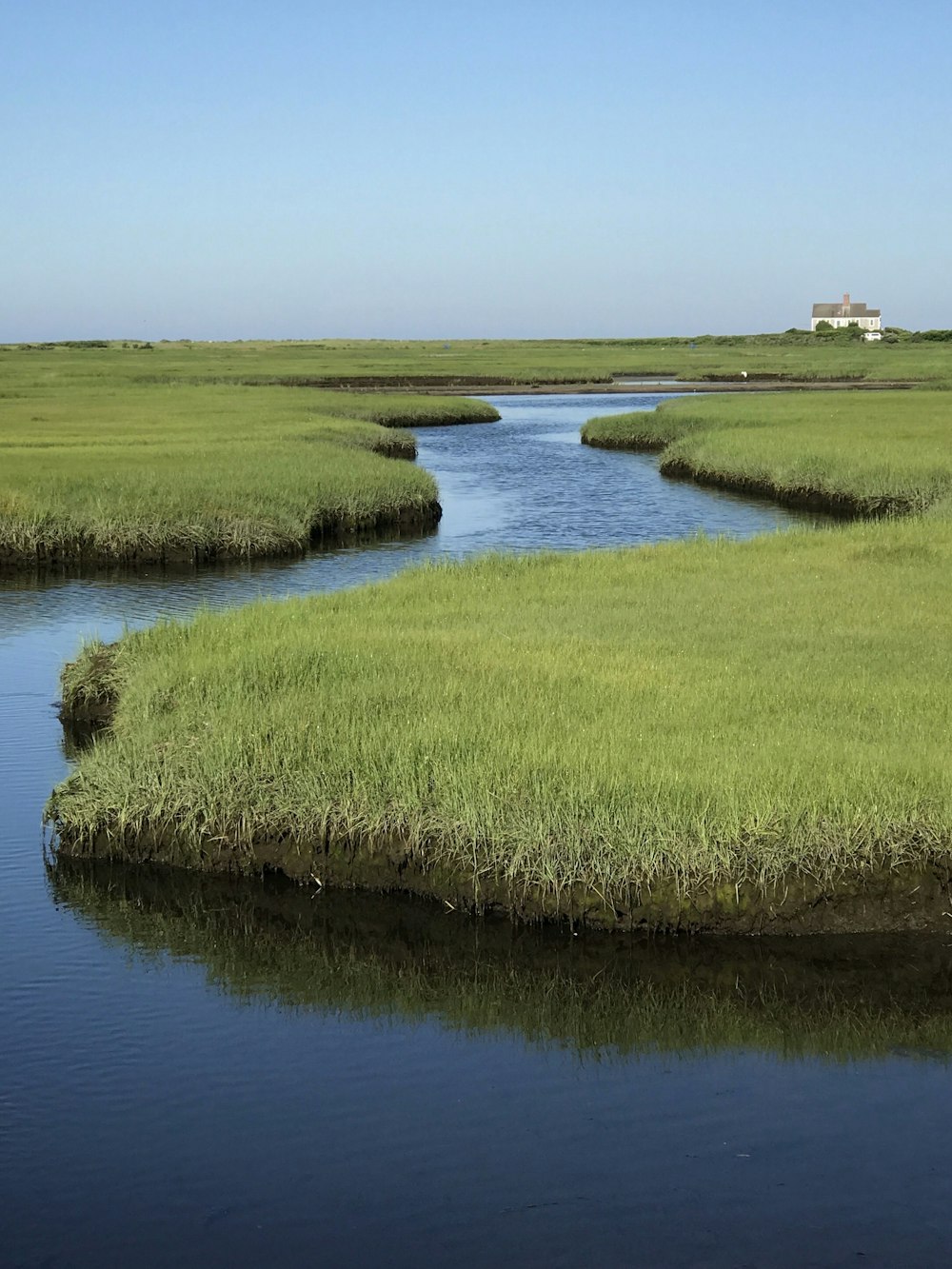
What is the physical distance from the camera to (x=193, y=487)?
102ft

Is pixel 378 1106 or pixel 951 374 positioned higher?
pixel 951 374

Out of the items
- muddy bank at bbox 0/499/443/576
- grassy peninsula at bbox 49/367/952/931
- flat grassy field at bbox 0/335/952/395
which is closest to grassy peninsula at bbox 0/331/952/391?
flat grassy field at bbox 0/335/952/395

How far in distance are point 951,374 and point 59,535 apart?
240 feet

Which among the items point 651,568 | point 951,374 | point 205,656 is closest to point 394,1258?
point 205,656

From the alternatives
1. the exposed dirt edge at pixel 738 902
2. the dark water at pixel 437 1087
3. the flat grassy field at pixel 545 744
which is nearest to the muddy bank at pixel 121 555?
the flat grassy field at pixel 545 744

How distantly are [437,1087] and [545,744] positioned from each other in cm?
378

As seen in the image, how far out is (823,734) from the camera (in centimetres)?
1185

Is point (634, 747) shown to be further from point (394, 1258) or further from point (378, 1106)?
point (394, 1258)

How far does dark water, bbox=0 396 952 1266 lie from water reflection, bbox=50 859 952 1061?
0.8 inches

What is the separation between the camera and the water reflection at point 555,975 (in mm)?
9344

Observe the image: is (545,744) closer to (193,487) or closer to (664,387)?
(193,487)

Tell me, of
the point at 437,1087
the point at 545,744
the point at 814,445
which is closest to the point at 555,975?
the point at 437,1087

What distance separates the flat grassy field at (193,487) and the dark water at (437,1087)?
1653 cm

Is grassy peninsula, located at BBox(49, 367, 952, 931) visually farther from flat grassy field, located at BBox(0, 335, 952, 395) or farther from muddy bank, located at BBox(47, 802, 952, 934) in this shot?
flat grassy field, located at BBox(0, 335, 952, 395)
